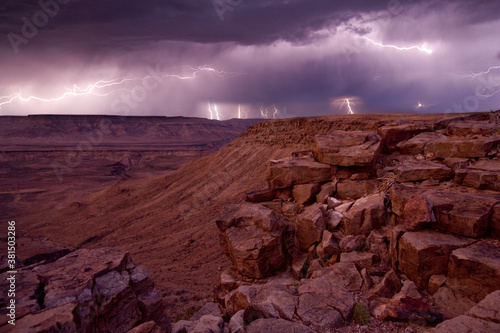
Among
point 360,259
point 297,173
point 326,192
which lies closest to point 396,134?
point 326,192

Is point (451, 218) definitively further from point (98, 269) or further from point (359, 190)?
point (98, 269)

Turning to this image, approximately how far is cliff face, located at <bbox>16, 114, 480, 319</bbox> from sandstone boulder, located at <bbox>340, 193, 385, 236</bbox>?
526 centimetres

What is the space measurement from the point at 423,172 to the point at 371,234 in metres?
2.22

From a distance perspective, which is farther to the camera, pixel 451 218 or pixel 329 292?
pixel 451 218

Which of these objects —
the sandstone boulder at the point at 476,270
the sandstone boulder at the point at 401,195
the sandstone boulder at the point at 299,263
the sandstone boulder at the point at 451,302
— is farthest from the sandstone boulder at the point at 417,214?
the sandstone boulder at the point at 299,263

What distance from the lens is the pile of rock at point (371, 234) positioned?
462 cm

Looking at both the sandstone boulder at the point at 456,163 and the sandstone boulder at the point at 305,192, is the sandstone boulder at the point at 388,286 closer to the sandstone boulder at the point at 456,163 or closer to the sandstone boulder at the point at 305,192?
the sandstone boulder at the point at 305,192

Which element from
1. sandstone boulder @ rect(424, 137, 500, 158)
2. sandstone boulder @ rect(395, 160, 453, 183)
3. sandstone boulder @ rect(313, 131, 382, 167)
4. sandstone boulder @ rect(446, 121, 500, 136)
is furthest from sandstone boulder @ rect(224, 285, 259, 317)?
sandstone boulder @ rect(446, 121, 500, 136)

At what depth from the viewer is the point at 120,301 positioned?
4.50 meters

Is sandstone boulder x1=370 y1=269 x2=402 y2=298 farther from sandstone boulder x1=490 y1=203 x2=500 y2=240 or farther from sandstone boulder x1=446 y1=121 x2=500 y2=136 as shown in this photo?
sandstone boulder x1=446 y1=121 x2=500 y2=136

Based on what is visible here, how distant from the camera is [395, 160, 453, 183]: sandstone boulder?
7.06 m

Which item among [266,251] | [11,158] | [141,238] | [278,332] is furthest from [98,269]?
[11,158]

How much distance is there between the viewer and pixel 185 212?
18.9m

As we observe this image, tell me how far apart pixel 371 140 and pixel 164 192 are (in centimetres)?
1845
